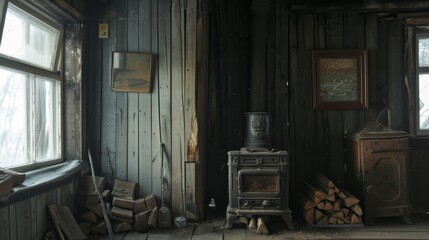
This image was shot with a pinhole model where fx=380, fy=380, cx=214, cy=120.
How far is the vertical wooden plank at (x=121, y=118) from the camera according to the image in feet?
13.5

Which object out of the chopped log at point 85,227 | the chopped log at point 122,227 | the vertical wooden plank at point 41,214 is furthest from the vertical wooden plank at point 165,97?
the vertical wooden plank at point 41,214

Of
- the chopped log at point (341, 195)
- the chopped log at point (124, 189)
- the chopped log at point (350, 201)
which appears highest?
the chopped log at point (124, 189)

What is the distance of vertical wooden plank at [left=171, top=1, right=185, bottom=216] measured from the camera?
13.2ft

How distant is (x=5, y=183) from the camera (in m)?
2.50

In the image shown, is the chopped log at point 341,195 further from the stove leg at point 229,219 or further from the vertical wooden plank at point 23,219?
the vertical wooden plank at point 23,219

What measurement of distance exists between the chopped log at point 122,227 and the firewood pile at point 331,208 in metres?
1.80

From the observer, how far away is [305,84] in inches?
181

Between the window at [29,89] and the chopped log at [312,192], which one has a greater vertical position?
the window at [29,89]

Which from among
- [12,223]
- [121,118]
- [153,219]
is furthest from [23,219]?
[121,118]

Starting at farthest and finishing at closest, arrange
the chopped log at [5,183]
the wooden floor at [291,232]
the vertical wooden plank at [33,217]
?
the wooden floor at [291,232] < the vertical wooden plank at [33,217] < the chopped log at [5,183]

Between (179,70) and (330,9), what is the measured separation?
192 cm

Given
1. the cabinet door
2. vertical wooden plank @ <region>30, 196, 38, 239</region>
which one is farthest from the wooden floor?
vertical wooden plank @ <region>30, 196, 38, 239</region>

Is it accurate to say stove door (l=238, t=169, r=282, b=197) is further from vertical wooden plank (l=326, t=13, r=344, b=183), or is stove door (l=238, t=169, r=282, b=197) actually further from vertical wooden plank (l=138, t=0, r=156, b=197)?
vertical wooden plank (l=326, t=13, r=344, b=183)

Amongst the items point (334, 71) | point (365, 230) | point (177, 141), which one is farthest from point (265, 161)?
point (334, 71)
